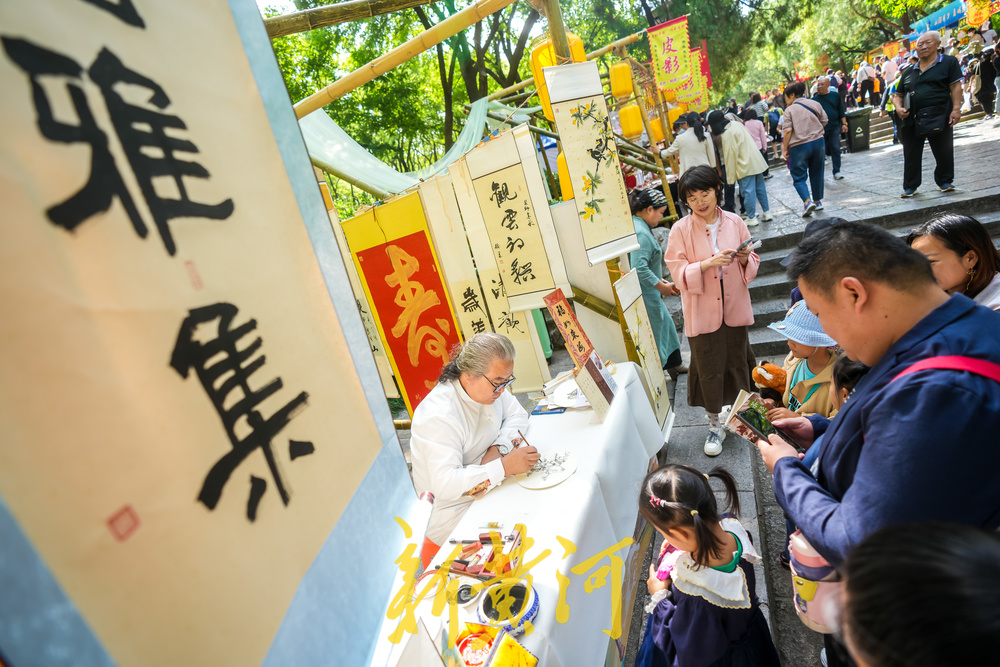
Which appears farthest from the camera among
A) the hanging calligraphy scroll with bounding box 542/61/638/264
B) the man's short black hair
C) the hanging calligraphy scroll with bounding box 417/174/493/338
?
the hanging calligraphy scroll with bounding box 417/174/493/338

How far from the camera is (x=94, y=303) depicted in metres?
0.52

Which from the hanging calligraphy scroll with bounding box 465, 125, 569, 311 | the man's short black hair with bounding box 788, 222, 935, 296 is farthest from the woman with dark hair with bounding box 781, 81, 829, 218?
the man's short black hair with bounding box 788, 222, 935, 296

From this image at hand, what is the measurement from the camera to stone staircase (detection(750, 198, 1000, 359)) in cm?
568

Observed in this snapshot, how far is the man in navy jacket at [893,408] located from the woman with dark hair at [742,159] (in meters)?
6.35

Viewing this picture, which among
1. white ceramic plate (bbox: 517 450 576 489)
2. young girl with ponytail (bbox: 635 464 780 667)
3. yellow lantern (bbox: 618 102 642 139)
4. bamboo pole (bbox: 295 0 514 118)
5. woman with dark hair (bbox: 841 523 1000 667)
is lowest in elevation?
young girl with ponytail (bbox: 635 464 780 667)

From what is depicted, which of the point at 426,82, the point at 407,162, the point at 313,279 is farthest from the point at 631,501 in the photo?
the point at 426,82

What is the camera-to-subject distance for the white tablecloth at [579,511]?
1.90 meters

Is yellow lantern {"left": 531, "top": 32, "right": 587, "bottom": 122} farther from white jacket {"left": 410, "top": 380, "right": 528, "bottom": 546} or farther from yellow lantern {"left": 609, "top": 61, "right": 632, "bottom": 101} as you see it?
white jacket {"left": 410, "top": 380, "right": 528, "bottom": 546}

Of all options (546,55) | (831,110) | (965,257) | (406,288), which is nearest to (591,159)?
(546,55)

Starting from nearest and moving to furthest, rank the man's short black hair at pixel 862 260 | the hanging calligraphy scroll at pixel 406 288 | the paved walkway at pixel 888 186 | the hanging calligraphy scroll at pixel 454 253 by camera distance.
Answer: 1. the man's short black hair at pixel 862 260
2. the hanging calligraphy scroll at pixel 454 253
3. the hanging calligraphy scroll at pixel 406 288
4. the paved walkway at pixel 888 186

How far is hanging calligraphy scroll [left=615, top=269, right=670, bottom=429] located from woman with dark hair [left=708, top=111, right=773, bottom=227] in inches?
160

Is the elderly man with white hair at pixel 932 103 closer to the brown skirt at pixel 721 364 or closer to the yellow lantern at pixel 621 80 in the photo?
the yellow lantern at pixel 621 80

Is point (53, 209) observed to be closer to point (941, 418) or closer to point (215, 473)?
point (215, 473)

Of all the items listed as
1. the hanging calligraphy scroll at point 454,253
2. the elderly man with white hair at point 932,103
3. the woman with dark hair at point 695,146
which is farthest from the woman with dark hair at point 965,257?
the woman with dark hair at point 695,146
